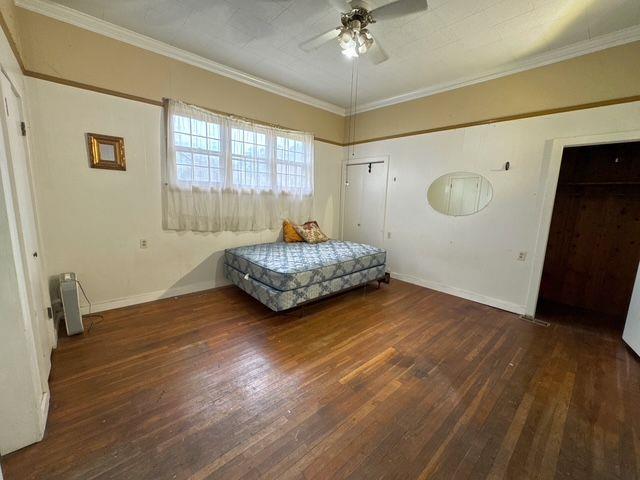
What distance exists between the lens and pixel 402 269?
14.0ft

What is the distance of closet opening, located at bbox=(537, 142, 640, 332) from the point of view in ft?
10.0

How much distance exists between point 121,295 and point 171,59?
275cm

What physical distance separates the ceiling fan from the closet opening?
3.14 metres

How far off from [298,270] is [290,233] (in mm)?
1478

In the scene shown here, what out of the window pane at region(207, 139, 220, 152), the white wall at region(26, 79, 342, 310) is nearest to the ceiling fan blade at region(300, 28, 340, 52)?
the window pane at region(207, 139, 220, 152)

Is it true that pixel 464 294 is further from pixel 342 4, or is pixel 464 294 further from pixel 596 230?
pixel 342 4

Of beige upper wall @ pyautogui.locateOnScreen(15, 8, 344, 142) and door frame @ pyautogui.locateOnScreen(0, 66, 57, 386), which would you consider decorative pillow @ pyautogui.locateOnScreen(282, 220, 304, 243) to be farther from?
door frame @ pyautogui.locateOnScreen(0, 66, 57, 386)

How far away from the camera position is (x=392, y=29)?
2.40 meters

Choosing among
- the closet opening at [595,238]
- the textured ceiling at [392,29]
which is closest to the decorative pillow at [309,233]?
the textured ceiling at [392,29]

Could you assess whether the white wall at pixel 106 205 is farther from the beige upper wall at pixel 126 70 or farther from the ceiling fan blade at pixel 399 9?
the ceiling fan blade at pixel 399 9

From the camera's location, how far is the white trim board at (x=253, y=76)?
7.53 feet

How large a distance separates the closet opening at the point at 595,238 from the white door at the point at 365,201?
2.39 metres

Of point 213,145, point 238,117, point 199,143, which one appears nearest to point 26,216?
point 199,143

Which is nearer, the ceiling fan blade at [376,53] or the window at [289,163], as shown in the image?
the ceiling fan blade at [376,53]
